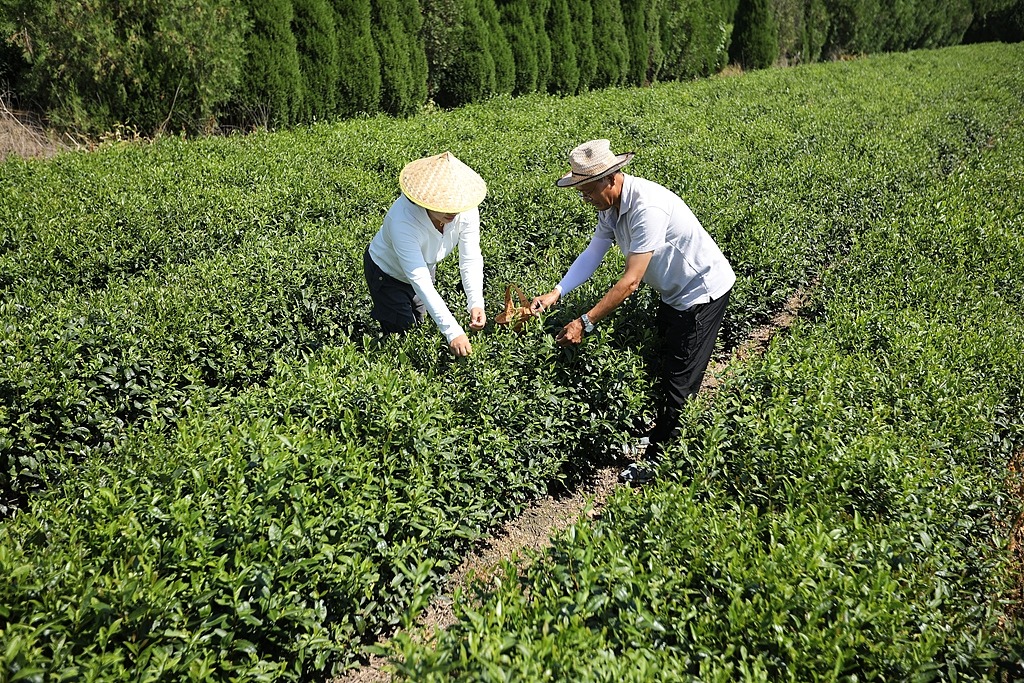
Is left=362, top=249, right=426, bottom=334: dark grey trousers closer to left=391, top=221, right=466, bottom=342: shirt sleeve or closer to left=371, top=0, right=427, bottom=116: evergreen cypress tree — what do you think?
left=391, top=221, right=466, bottom=342: shirt sleeve

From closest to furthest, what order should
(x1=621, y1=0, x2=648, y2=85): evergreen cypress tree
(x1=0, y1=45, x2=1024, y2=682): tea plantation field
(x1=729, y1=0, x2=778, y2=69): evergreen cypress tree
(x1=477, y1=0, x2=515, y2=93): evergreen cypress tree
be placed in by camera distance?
(x1=0, y1=45, x2=1024, y2=682): tea plantation field
(x1=477, y1=0, x2=515, y2=93): evergreen cypress tree
(x1=621, y1=0, x2=648, y2=85): evergreen cypress tree
(x1=729, y1=0, x2=778, y2=69): evergreen cypress tree

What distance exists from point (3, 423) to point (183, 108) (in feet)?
24.8

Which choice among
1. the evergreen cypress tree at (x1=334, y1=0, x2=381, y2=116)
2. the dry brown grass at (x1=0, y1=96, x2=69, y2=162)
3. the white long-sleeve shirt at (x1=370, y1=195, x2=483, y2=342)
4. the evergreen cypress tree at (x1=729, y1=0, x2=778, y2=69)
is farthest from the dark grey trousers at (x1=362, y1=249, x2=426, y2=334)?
the evergreen cypress tree at (x1=729, y1=0, x2=778, y2=69)

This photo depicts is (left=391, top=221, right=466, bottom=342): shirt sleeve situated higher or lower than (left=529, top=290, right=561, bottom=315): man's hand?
higher

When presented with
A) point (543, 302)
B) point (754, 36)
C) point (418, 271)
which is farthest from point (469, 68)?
point (754, 36)

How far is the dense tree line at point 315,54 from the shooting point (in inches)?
365

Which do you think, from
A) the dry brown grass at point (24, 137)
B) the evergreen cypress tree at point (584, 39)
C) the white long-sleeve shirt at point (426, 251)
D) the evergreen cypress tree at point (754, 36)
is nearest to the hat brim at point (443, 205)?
Result: the white long-sleeve shirt at point (426, 251)

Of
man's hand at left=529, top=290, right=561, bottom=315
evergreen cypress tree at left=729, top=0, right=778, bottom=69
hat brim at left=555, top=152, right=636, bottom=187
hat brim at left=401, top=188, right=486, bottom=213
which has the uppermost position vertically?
hat brim at left=555, top=152, right=636, bottom=187

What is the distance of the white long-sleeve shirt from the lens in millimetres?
3955

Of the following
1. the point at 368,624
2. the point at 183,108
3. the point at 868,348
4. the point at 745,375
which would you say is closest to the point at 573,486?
the point at 745,375

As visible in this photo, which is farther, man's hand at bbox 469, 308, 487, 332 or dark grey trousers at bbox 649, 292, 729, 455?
dark grey trousers at bbox 649, 292, 729, 455

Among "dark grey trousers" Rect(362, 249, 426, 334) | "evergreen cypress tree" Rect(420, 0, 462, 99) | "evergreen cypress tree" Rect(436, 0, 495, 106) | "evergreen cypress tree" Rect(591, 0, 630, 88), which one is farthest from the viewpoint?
"evergreen cypress tree" Rect(591, 0, 630, 88)

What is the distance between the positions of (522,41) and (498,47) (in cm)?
85

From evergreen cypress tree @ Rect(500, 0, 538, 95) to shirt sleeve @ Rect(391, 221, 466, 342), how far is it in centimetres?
1243
